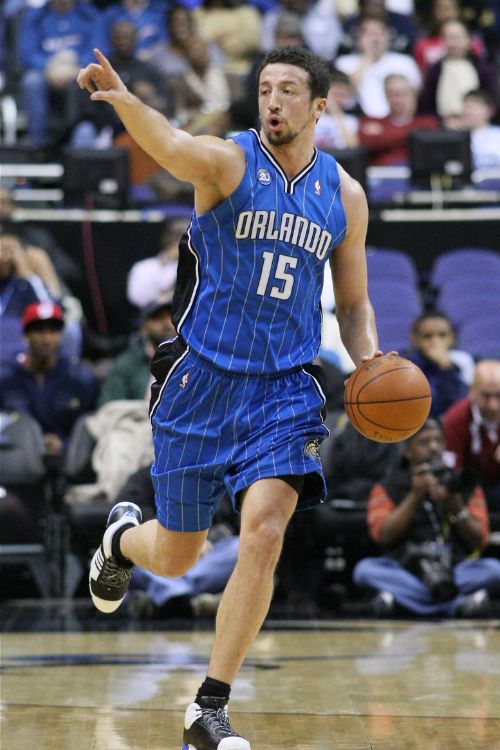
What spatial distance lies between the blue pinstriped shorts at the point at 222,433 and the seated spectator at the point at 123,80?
849cm

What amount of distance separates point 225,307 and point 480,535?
456 centimetres

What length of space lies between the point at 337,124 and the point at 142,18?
3.34m

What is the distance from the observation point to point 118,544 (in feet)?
17.4

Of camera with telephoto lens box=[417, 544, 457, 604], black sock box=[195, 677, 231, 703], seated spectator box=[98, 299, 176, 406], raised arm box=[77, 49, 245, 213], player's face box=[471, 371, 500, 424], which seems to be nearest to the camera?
raised arm box=[77, 49, 245, 213]

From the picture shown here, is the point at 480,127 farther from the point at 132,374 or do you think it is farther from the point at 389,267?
the point at 132,374

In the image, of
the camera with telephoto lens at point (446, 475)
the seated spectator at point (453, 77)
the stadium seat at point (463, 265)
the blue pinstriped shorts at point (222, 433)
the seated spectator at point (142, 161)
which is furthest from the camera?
the seated spectator at point (453, 77)

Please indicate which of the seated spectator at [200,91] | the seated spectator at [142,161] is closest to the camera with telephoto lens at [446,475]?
the seated spectator at [142,161]

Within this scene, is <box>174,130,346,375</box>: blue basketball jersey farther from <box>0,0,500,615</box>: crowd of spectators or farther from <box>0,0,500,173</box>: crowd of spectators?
<box>0,0,500,173</box>: crowd of spectators

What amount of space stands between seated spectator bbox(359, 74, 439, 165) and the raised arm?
8.69 metres

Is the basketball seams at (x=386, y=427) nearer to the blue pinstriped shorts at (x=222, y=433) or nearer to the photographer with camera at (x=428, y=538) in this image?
the blue pinstriped shorts at (x=222, y=433)

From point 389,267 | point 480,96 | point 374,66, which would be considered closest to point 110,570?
point 389,267

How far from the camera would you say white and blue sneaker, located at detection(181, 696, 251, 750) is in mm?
4137

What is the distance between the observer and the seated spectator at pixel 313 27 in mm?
15008

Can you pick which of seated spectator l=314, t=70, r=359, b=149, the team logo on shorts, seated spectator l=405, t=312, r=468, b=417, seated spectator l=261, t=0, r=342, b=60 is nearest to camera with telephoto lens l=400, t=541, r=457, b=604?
seated spectator l=405, t=312, r=468, b=417
